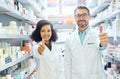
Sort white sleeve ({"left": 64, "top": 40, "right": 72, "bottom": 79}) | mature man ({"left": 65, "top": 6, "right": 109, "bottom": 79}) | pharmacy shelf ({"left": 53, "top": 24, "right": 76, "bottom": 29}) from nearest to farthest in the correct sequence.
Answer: mature man ({"left": 65, "top": 6, "right": 109, "bottom": 79}) → white sleeve ({"left": 64, "top": 40, "right": 72, "bottom": 79}) → pharmacy shelf ({"left": 53, "top": 24, "right": 76, "bottom": 29})

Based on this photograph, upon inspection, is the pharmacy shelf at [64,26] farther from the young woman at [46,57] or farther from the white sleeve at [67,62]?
the white sleeve at [67,62]

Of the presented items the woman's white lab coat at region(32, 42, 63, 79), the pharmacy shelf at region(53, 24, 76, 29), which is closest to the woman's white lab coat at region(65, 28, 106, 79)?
the woman's white lab coat at region(32, 42, 63, 79)

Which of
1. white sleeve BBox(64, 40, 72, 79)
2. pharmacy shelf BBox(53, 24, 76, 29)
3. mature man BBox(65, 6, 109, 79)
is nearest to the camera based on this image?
mature man BBox(65, 6, 109, 79)

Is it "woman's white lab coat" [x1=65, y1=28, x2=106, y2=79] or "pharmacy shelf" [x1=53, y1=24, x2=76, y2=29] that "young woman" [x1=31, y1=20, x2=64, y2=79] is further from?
"pharmacy shelf" [x1=53, y1=24, x2=76, y2=29]

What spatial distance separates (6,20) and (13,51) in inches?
45.2

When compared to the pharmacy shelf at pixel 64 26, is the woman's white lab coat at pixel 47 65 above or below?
below

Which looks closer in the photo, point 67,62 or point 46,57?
point 67,62

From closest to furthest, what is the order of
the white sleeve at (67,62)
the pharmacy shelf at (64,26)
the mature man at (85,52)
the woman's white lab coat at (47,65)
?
the mature man at (85,52) → the white sleeve at (67,62) → the woman's white lab coat at (47,65) → the pharmacy shelf at (64,26)

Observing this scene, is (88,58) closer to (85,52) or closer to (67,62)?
(85,52)

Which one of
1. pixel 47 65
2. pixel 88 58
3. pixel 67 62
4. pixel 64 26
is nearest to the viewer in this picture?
pixel 88 58

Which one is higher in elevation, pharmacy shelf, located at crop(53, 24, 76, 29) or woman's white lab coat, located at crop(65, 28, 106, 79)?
pharmacy shelf, located at crop(53, 24, 76, 29)

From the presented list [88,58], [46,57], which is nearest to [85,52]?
[88,58]

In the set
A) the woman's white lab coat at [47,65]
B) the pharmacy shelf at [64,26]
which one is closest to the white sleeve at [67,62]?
the woman's white lab coat at [47,65]

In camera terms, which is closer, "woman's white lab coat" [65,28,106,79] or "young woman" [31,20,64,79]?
"woman's white lab coat" [65,28,106,79]
